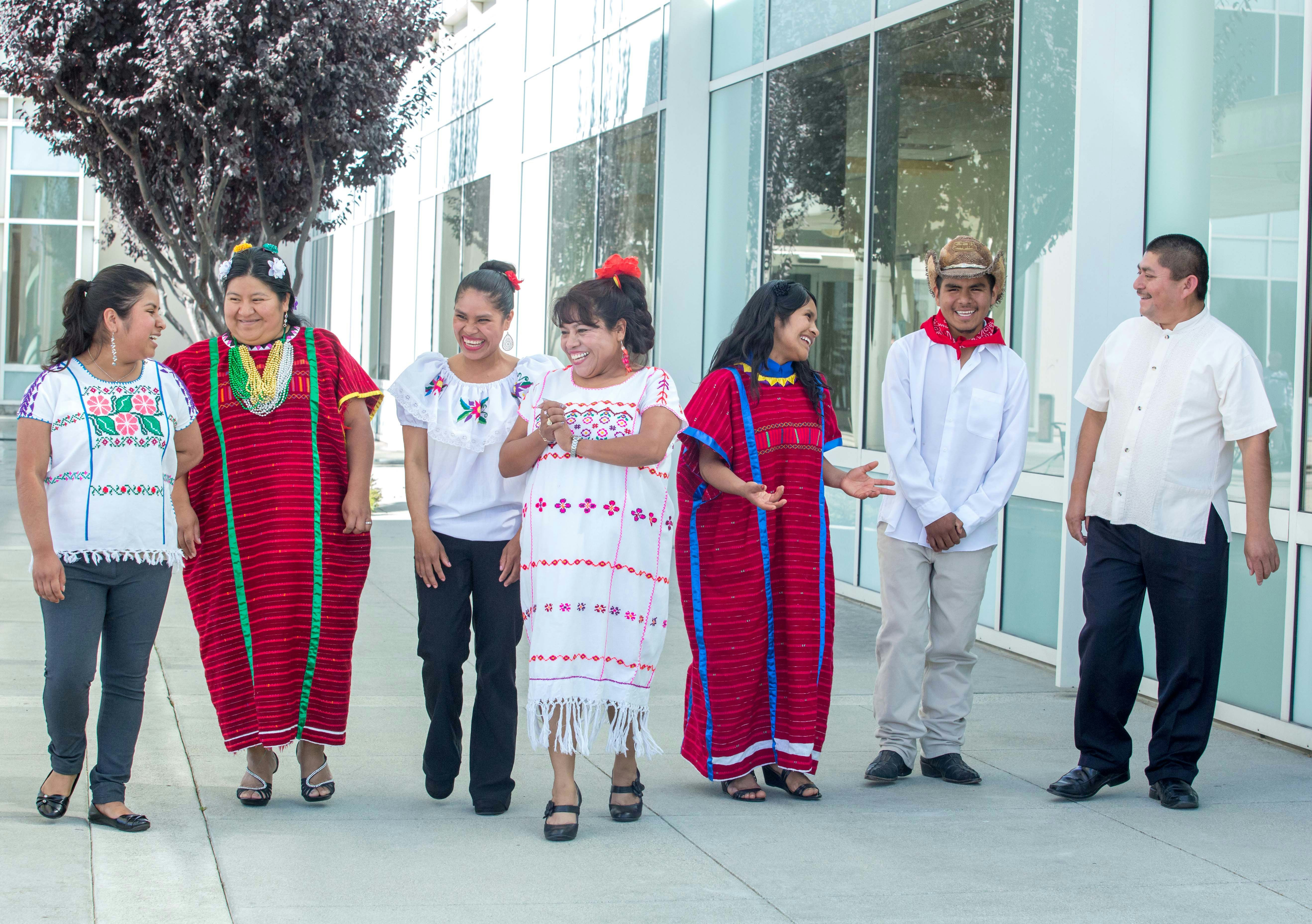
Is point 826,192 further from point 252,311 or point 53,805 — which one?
point 53,805

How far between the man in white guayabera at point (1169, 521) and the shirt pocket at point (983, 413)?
0.37 meters

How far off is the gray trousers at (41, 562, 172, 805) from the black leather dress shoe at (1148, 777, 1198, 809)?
3.14 meters

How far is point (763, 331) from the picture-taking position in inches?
178

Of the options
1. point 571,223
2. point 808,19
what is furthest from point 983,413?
point 571,223

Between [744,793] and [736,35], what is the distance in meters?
7.46

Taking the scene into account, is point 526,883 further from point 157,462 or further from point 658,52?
point 658,52

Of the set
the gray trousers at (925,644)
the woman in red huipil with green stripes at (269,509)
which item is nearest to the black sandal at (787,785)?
the gray trousers at (925,644)

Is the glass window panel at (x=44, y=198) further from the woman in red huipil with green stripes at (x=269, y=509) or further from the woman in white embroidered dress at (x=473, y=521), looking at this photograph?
the woman in white embroidered dress at (x=473, y=521)

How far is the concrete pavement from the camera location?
139 inches

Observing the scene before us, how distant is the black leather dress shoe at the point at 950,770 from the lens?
4832mm

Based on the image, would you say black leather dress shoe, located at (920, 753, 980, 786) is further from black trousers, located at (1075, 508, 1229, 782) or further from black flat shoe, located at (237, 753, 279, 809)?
black flat shoe, located at (237, 753, 279, 809)

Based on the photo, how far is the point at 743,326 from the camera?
179 inches

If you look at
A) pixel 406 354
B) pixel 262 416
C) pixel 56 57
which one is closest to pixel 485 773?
pixel 262 416

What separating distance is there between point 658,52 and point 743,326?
7794 millimetres
